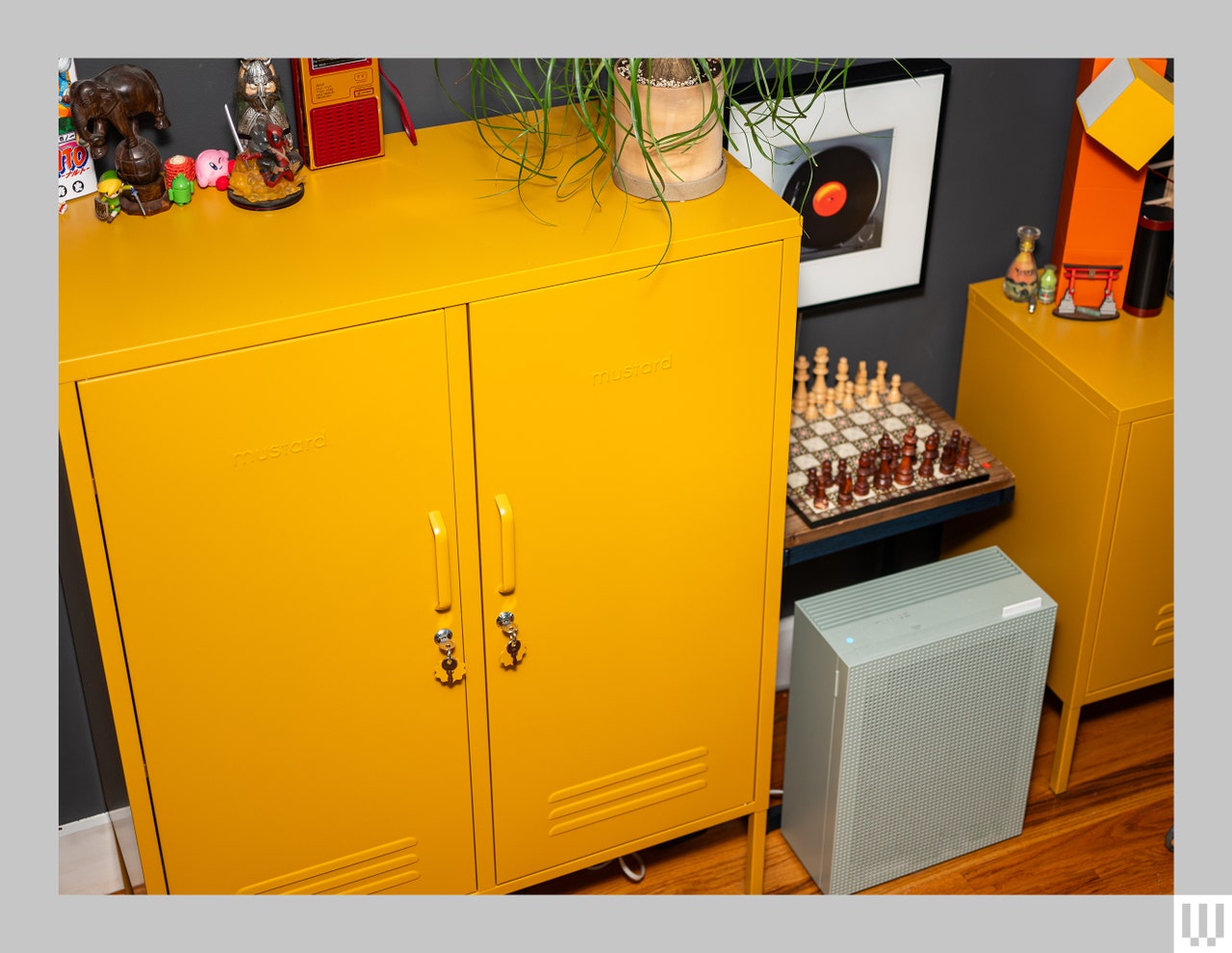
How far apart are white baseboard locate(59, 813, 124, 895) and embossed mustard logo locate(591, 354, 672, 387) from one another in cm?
158

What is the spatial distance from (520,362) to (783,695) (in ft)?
5.63

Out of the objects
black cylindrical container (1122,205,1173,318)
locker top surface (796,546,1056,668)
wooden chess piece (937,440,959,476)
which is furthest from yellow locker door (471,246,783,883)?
black cylindrical container (1122,205,1173,318)

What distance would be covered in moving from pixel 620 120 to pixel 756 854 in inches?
60.5

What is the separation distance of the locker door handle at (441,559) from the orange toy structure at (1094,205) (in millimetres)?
1575

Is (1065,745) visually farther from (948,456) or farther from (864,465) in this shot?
(864,465)

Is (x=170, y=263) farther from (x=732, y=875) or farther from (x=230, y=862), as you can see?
(x=732, y=875)

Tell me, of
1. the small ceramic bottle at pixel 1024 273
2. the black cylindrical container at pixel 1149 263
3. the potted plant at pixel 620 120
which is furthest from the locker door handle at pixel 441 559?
the black cylindrical container at pixel 1149 263

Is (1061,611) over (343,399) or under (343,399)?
under

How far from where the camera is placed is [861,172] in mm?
2975

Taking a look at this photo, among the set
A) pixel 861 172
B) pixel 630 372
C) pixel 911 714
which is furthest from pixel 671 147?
pixel 911 714

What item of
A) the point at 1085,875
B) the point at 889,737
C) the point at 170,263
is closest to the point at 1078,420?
the point at 889,737

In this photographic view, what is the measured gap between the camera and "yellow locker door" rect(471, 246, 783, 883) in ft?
7.38

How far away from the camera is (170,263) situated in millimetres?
2148

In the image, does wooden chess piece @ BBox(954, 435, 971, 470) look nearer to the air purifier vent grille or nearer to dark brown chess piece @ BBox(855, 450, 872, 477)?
dark brown chess piece @ BBox(855, 450, 872, 477)
